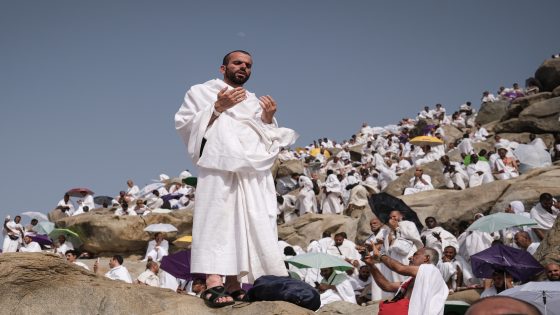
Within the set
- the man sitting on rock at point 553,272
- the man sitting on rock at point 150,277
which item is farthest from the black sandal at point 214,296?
the man sitting on rock at point 150,277

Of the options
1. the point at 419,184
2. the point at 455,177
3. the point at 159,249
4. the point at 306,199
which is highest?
the point at 455,177

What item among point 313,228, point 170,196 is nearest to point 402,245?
point 313,228

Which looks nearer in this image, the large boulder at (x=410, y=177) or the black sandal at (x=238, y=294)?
the black sandal at (x=238, y=294)

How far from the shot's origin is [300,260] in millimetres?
10812

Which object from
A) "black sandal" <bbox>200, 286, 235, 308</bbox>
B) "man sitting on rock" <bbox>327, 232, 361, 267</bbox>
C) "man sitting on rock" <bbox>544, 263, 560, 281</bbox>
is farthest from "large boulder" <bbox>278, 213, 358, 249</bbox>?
"black sandal" <bbox>200, 286, 235, 308</bbox>

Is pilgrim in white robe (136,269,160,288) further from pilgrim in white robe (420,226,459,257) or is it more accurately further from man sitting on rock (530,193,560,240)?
man sitting on rock (530,193,560,240)

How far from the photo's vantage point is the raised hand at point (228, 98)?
4.90 m

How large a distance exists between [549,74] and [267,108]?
112ft

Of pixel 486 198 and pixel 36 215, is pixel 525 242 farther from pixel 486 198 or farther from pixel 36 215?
pixel 36 215

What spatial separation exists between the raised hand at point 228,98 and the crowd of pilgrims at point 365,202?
4134mm

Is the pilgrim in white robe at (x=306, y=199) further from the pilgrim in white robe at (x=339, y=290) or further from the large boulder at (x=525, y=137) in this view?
the pilgrim in white robe at (x=339, y=290)

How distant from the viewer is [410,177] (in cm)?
2152

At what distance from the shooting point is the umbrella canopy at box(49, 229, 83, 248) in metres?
19.1

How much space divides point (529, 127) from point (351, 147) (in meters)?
10.8
